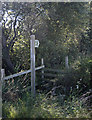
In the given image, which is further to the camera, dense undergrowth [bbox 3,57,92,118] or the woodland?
the woodland

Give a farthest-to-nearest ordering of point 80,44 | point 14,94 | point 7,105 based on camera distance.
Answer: point 80,44 → point 14,94 → point 7,105

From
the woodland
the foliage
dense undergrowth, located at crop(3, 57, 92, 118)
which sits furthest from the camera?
the woodland

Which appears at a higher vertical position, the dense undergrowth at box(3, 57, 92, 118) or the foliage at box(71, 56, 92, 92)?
the foliage at box(71, 56, 92, 92)

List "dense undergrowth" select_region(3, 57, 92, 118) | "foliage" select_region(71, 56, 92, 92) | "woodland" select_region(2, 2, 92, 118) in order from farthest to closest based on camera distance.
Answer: "woodland" select_region(2, 2, 92, 118), "foliage" select_region(71, 56, 92, 92), "dense undergrowth" select_region(3, 57, 92, 118)

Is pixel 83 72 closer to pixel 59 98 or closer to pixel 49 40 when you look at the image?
pixel 59 98

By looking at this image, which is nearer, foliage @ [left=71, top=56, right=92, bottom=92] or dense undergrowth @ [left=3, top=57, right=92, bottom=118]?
dense undergrowth @ [left=3, top=57, right=92, bottom=118]

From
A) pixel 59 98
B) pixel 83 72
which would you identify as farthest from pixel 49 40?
pixel 59 98

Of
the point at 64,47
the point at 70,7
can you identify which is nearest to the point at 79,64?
the point at 64,47

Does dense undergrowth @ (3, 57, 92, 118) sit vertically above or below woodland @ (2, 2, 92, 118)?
below

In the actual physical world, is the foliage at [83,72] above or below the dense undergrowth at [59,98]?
above

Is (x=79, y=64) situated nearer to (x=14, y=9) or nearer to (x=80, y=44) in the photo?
(x=80, y=44)

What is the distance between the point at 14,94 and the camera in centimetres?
356

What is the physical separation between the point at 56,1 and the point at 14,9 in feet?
4.15

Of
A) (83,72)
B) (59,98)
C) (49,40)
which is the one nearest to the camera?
(59,98)
